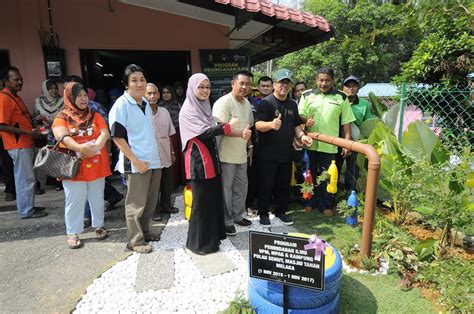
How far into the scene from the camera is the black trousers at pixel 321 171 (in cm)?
421

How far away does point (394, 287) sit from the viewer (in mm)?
2771

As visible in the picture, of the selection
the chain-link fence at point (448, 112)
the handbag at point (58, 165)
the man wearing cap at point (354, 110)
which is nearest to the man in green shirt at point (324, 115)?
the man wearing cap at point (354, 110)

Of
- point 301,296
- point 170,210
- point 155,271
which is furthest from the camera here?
point 170,210

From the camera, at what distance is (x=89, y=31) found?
5738 mm

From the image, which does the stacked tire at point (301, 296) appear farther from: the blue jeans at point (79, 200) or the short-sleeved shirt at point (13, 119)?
the short-sleeved shirt at point (13, 119)

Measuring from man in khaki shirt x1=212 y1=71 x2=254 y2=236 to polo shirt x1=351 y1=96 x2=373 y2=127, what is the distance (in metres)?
1.86

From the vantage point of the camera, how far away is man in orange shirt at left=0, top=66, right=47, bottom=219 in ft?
13.1

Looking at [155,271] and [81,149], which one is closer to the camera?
[155,271]

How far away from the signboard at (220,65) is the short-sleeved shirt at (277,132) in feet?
7.91

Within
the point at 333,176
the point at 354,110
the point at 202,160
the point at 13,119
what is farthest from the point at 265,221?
the point at 13,119

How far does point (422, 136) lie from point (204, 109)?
7.61ft

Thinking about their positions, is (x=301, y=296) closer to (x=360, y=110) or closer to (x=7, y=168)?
(x=360, y=110)

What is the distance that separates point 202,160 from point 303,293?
1.56 meters

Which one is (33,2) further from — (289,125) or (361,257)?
(361,257)
